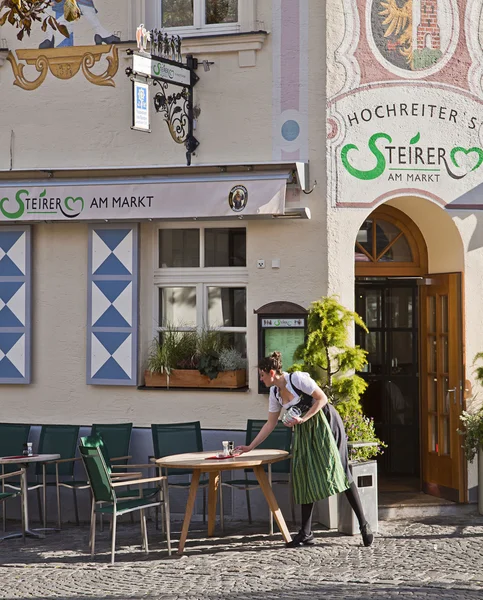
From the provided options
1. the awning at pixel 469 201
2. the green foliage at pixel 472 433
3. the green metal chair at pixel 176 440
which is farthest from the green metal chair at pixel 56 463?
the awning at pixel 469 201

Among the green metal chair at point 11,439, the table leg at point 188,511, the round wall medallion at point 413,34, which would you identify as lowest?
the table leg at point 188,511

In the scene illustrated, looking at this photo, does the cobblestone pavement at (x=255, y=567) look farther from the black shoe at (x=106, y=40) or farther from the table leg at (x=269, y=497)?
the black shoe at (x=106, y=40)

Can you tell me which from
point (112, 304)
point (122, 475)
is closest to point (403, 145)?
point (112, 304)

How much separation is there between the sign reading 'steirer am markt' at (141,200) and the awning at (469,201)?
5.84 ft

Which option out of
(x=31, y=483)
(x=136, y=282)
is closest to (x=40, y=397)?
(x=31, y=483)

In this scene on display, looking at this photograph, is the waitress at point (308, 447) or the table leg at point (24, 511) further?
the table leg at point (24, 511)

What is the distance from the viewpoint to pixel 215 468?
8.66 metres

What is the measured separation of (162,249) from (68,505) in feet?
9.31

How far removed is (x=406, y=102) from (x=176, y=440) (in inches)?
161

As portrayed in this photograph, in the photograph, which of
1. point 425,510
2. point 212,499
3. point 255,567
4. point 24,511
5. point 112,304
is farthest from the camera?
point 112,304

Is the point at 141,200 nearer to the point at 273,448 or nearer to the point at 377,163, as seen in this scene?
the point at 377,163

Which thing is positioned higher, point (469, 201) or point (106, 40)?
point (106, 40)

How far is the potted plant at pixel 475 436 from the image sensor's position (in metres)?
10.0

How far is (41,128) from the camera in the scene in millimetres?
10984
